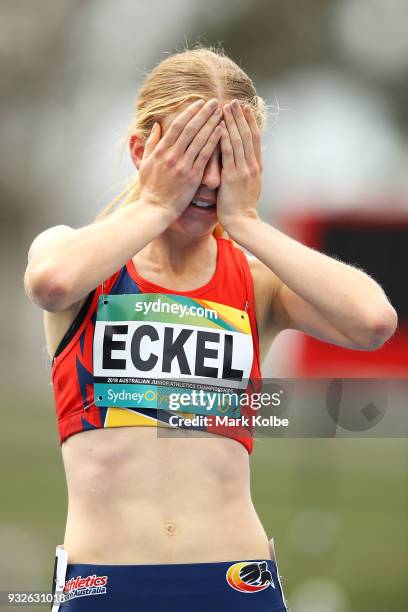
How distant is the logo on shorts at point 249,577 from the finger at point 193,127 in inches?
49.6

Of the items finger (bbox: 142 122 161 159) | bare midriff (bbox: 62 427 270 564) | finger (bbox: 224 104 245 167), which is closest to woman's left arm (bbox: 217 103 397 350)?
finger (bbox: 224 104 245 167)

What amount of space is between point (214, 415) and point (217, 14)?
81.4 feet

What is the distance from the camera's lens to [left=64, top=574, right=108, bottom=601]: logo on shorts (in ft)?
9.82

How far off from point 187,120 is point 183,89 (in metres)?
0.19

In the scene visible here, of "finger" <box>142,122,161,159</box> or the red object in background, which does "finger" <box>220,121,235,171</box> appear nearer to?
"finger" <box>142,122,161,159</box>

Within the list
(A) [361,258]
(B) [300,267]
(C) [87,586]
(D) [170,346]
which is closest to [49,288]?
(D) [170,346]

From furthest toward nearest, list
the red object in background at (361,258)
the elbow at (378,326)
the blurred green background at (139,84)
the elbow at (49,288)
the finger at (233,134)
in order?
the blurred green background at (139,84) < the red object in background at (361,258) < the finger at (233,134) < the elbow at (378,326) < the elbow at (49,288)

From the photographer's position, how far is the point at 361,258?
24.2 ft

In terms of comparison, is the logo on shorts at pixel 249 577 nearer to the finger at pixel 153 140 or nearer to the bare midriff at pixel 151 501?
the bare midriff at pixel 151 501

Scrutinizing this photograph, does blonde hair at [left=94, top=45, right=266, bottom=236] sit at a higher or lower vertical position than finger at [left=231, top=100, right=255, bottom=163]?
higher

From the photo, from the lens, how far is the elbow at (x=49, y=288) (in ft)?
9.63

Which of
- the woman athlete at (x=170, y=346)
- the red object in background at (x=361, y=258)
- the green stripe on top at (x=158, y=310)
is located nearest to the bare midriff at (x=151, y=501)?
the woman athlete at (x=170, y=346)

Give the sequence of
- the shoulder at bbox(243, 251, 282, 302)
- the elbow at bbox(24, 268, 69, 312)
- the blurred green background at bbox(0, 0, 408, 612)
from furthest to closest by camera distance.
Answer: the blurred green background at bbox(0, 0, 408, 612) → the shoulder at bbox(243, 251, 282, 302) → the elbow at bbox(24, 268, 69, 312)

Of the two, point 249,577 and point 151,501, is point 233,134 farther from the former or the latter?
point 249,577
